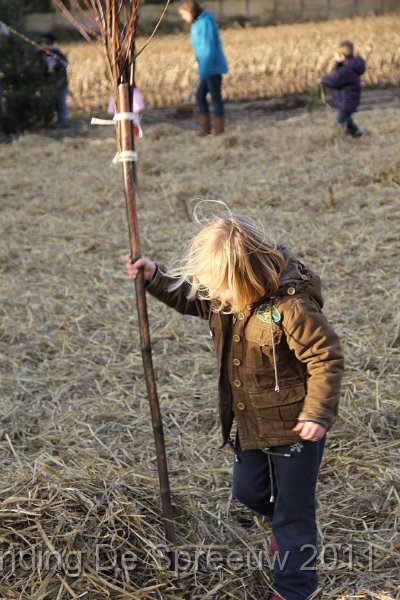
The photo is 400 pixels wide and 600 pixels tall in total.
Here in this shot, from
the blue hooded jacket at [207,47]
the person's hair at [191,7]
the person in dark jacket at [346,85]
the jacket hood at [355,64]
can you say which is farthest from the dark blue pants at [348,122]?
the person's hair at [191,7]

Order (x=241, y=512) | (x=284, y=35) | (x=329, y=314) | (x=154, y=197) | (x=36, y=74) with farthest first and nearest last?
1. (x=284, y=35)
2. (x=36, y=74)
3. (x=154, y=197)
4. (x=329, y=314)
5. (x=241, y=512)

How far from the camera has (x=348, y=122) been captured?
9828 millimetres

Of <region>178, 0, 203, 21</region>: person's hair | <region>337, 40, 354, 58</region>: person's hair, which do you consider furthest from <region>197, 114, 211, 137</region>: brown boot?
<region>337, 40, 354, 58</region>: person's hair

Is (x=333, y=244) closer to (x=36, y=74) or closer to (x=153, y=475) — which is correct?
(x=153, y=475)

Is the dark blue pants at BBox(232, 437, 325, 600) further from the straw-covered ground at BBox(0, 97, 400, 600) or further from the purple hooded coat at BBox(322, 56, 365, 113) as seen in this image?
the purple hooded coat at BBox(322, 56, 365, 113)

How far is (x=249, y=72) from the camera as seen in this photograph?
1706cm

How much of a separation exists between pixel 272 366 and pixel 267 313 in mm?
164

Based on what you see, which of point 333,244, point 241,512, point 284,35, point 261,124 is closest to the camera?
point 241,512

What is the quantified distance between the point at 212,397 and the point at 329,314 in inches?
45.5

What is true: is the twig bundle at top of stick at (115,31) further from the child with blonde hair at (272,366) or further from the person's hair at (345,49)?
the person's hair at (345,49)

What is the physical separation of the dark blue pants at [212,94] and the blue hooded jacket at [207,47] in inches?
4.7

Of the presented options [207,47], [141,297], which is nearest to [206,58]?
[207,47]

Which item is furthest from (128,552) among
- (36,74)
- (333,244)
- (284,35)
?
(284,35)

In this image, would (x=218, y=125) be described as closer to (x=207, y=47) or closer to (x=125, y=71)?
(x=207, y=47)
